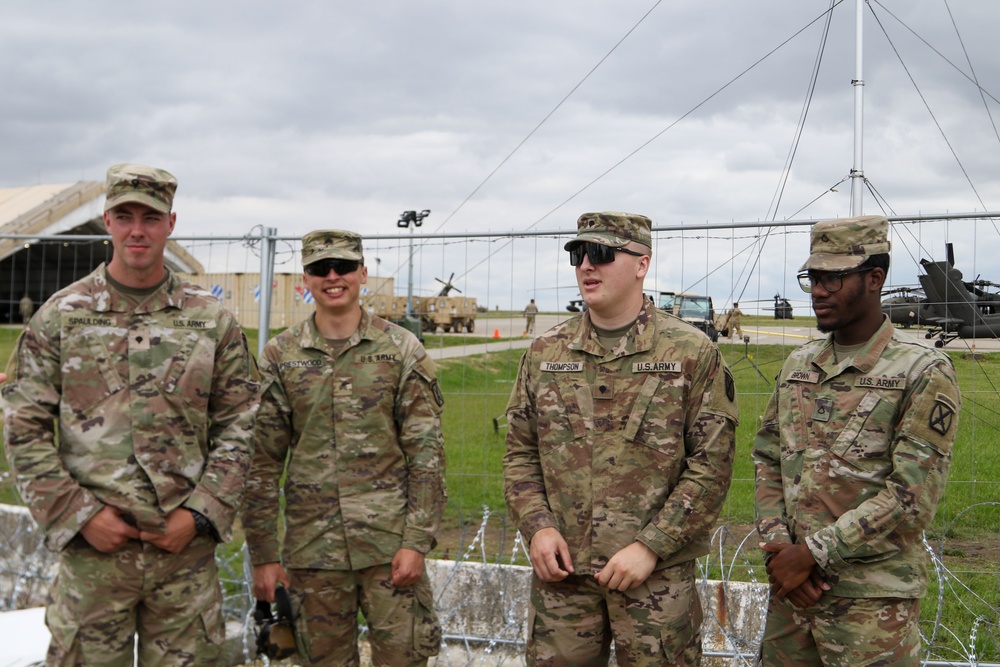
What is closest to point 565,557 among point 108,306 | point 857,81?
point 108,306

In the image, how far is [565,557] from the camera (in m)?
3.13

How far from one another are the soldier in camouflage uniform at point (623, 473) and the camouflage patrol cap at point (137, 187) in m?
1.54

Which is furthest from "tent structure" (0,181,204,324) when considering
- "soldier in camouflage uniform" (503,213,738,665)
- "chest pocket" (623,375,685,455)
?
"chest pocket" (623,375,685,455)

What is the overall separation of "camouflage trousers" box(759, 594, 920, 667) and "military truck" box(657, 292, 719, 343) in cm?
206

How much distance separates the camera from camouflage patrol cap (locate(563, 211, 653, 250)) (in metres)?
3.21

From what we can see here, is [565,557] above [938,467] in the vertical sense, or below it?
below

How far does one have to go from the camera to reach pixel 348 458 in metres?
3.62

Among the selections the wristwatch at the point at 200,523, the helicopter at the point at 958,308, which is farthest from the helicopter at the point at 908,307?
the wristwatch at the point at 200,523

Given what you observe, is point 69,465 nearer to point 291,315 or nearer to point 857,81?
point 291,315

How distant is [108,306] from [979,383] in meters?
4.31

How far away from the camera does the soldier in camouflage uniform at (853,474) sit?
2.78 meters

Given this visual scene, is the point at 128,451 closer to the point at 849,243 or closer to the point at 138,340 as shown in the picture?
the point at 138,340

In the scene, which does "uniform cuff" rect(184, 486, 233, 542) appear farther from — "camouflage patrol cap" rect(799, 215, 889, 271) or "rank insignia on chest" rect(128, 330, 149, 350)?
"camouflage patrol cap" rect(799, 215, 889, 271)

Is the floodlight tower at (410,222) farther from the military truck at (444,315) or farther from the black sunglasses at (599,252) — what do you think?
the black sunglasses at (599,252)
